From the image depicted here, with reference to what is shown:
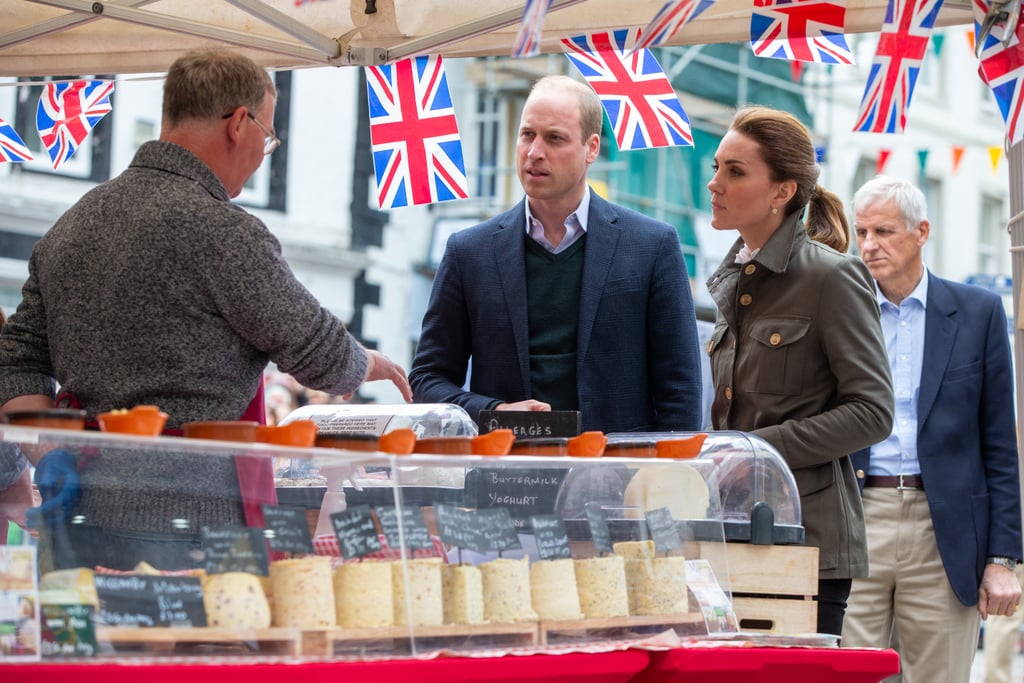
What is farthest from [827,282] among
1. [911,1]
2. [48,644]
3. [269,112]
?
[48,644]

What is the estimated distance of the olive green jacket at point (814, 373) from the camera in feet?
11.1

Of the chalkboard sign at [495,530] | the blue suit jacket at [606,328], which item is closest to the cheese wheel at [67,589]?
the chalkboard sign at [495,530]

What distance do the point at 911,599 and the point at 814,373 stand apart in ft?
3.80

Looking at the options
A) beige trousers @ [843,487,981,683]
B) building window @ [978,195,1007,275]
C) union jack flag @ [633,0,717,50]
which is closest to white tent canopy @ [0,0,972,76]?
union jack flag @ [633,0,717,50]

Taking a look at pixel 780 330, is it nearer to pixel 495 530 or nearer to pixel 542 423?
pixel 542 423

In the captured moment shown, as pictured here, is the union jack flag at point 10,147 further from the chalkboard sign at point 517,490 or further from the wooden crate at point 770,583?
the wooden crate at point 770,583

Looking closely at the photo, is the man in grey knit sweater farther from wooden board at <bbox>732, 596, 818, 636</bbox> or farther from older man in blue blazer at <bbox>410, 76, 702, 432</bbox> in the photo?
older man in blue blazer at <bbox>410, 76, 702, 432</bbox>

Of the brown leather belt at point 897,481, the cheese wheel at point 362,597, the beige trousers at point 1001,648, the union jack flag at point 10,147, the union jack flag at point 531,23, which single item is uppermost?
the union jack flag at point 10,147

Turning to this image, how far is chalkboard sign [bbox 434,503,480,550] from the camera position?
2.66 metres

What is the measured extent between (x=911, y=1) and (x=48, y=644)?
7.99 feet

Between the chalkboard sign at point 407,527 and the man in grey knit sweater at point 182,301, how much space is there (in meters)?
0.28

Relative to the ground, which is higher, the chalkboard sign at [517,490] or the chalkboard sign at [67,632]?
the chalkboard sign at [517,490]

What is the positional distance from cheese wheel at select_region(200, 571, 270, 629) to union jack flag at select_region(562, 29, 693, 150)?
2.68m

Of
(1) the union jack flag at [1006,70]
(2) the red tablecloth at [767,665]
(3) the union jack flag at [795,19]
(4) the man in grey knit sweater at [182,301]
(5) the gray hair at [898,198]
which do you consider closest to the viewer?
(4) the man in grey knit sweater at [182,301]
